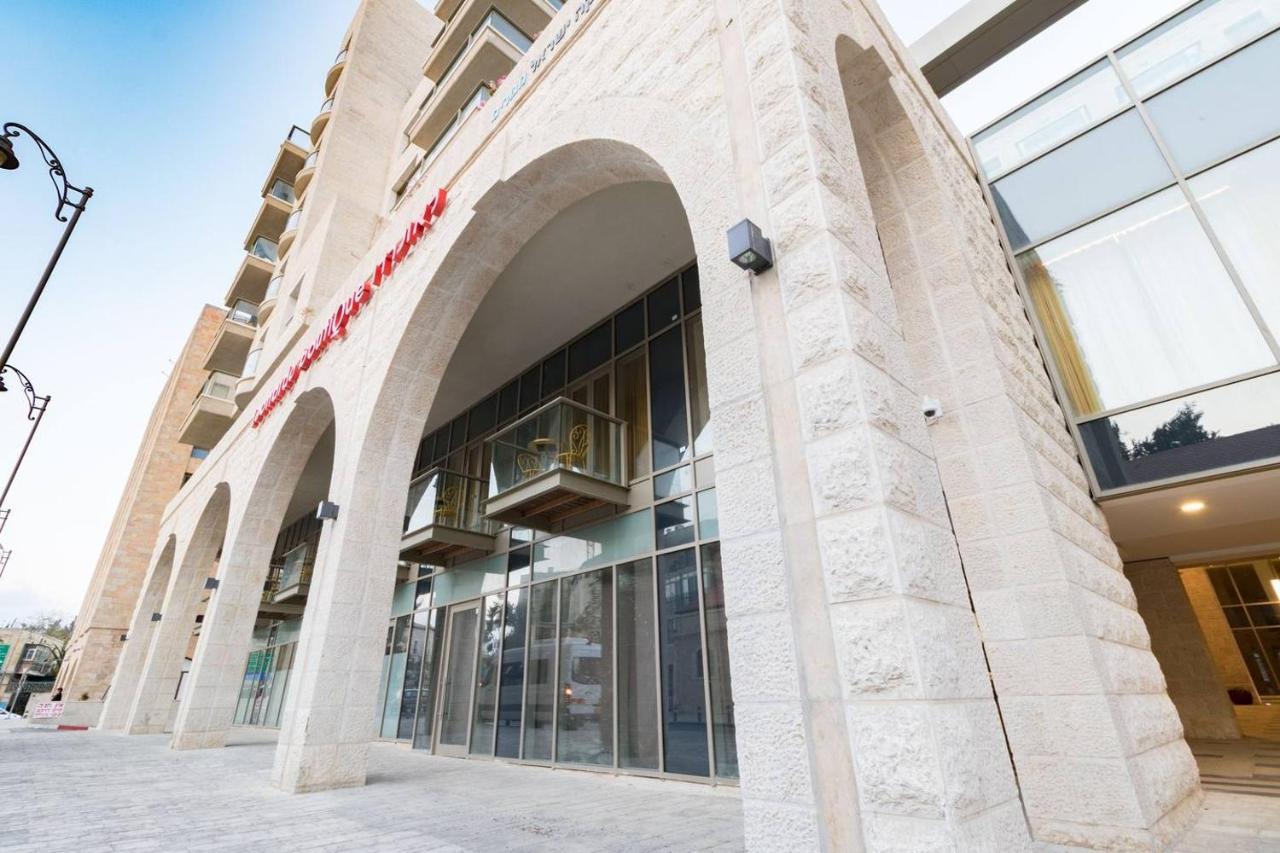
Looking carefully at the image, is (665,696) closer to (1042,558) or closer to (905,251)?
(1042,558)

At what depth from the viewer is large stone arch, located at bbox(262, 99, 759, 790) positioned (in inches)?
250

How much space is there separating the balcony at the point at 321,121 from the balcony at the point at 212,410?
1173 centimetres

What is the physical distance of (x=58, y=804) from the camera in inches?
239

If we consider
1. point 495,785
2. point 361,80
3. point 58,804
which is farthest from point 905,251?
point 361,80

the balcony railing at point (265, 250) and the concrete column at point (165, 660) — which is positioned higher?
the balcony railing at point (265, 250)

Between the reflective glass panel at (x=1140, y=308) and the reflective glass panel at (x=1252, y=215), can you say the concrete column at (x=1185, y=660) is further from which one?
the reflective glass panel at (x=1252, y=215)

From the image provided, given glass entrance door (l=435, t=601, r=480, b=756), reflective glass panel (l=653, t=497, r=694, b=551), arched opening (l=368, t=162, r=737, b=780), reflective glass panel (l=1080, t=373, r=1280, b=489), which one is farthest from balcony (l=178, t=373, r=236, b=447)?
reflective glass panel (l=1080, t=373, r=1280, b=489)

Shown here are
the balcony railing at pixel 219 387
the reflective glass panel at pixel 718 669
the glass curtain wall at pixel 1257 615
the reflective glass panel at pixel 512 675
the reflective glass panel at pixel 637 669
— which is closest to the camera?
the reflective glass panel at pixel 718 669

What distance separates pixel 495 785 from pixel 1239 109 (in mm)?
11873

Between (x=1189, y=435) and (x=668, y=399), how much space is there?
606 centimetres

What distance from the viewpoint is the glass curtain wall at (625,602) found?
7430 mm

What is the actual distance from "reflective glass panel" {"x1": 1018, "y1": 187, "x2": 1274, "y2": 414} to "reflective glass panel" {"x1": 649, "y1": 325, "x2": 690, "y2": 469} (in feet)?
15.5

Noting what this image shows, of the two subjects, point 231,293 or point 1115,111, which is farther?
point 231,293

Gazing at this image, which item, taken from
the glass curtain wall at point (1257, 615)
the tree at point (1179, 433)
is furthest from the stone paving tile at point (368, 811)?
the glass curtain wall at point (1257, 615)
